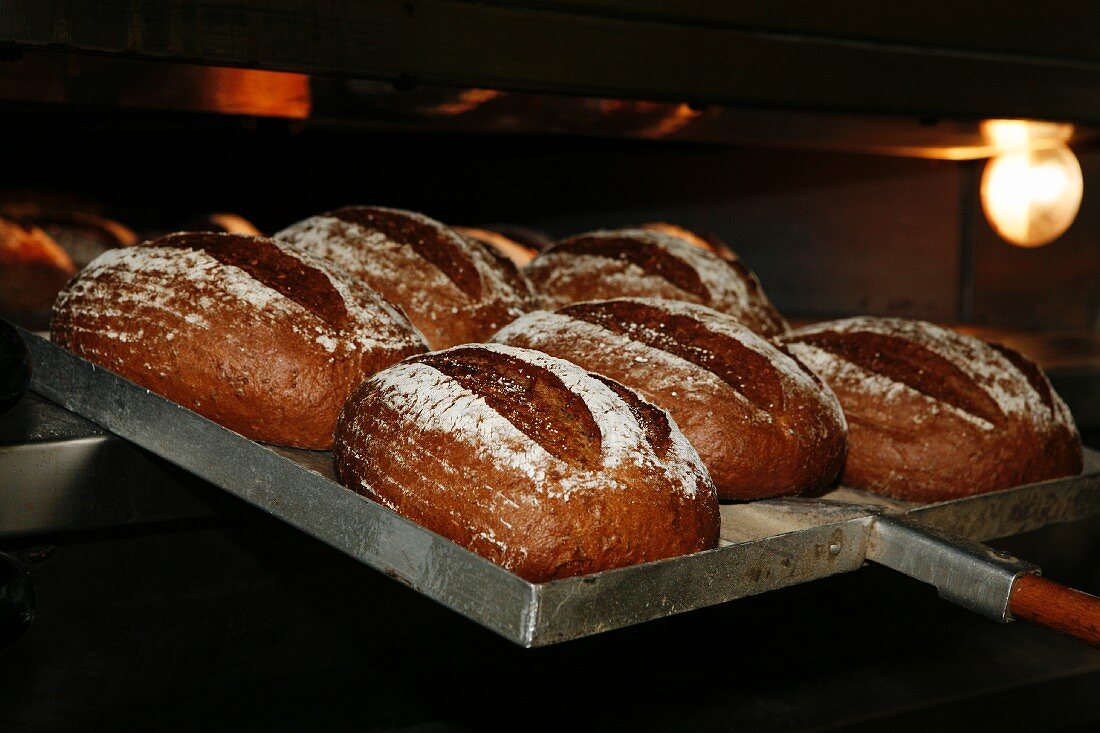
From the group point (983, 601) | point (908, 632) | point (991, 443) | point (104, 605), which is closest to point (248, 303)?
point (104, 605)

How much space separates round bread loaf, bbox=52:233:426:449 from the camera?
4.16 ft

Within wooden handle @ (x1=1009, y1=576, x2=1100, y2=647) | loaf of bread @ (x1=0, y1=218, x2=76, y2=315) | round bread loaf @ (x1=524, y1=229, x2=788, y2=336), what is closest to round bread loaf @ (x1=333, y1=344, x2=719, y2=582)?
wooden handle @ (x1=1009, y1=576, x2=1100, y2=647)

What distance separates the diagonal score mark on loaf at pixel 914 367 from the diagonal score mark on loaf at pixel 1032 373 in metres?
0.16

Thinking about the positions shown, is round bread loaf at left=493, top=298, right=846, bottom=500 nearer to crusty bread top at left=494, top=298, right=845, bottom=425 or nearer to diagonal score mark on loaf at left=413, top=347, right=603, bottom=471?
crusty bread top at left=494, top=298, right=845, bottom=425

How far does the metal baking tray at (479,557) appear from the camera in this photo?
858mm

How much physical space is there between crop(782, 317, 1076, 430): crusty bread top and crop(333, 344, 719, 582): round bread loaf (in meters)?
0.53

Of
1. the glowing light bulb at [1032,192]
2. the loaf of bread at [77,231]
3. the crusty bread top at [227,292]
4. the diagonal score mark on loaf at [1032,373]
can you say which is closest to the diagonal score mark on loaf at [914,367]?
the diagonal score mark on loaf at [1032,373]

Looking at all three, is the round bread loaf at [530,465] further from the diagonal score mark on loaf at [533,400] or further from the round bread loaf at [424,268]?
the round bread loaf at [424,268]

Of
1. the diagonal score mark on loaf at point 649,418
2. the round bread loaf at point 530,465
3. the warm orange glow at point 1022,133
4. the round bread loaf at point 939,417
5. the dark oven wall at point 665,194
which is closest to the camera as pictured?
the round bread loaf at point 530,465

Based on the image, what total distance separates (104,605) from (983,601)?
3.70 ft

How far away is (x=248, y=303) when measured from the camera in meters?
1.30

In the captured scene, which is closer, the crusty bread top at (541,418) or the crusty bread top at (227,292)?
the crusty bread top at (541,418)

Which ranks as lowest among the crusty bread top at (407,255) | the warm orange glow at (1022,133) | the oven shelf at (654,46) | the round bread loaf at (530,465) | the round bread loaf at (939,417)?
the round bread loaf at (939,417)

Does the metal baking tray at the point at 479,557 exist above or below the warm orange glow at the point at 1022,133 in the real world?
below
